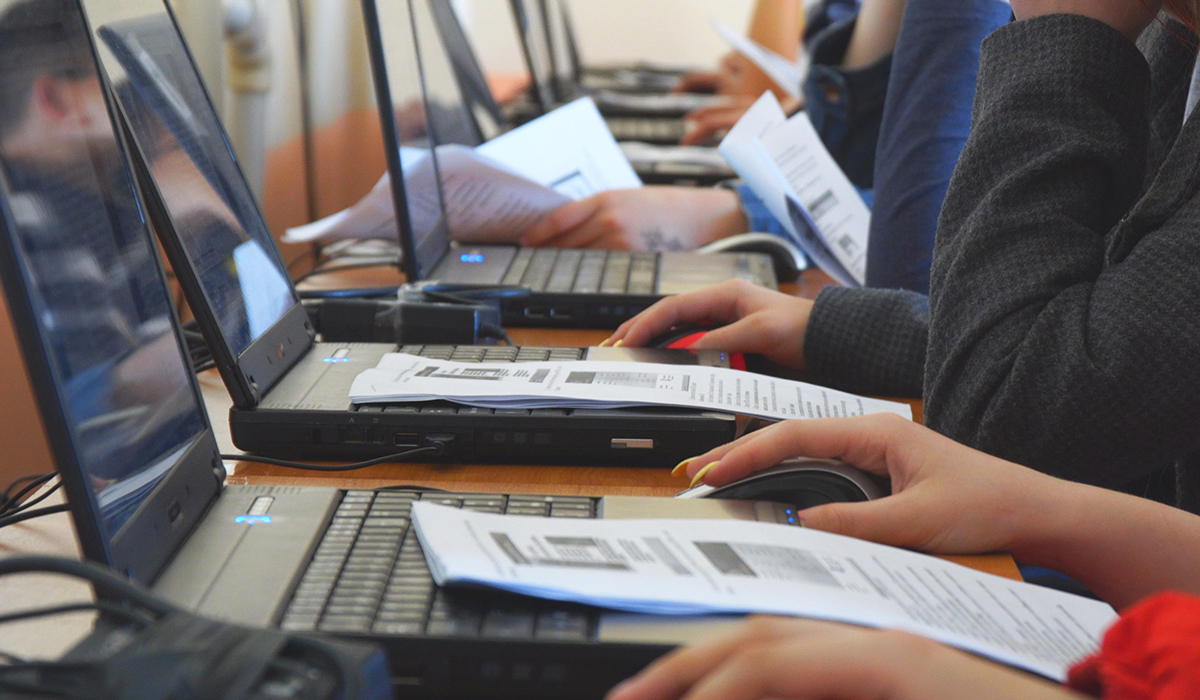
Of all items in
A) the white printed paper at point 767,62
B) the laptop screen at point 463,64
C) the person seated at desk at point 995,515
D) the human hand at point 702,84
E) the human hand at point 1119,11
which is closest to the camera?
the person seated at desk at point 995,515

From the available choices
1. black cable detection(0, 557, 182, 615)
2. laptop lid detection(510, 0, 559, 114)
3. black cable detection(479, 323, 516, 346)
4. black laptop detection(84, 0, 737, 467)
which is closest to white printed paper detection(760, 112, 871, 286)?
black cable detection(479, 323, 516, 346)

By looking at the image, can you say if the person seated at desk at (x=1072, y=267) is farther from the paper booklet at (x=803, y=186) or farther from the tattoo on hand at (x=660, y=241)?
the tattoo on hand at (x=660, y=241)

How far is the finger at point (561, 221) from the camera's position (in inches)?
55.7

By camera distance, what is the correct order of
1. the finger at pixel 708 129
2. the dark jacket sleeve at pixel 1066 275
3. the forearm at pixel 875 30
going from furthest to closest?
the finger at pixel 708 129 → the forearm at pixel 875 30 → the dark jacket sleeve at pixel 1066 275

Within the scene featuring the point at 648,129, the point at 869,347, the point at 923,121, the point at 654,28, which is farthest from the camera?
the point at 654,28

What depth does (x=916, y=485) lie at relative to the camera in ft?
1.93

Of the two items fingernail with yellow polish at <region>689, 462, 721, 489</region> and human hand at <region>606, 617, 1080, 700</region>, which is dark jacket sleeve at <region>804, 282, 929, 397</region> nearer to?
fingernail with yellow polish at <region>689, 462, 721, 489</region>

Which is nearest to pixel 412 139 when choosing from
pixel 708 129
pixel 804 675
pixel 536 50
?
pixel 804 675

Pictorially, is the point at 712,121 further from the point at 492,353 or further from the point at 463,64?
the point at 492,353

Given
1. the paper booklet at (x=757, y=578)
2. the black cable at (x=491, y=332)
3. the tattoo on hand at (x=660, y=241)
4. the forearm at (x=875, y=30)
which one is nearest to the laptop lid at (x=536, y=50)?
the forearm at (x=875, y=30)

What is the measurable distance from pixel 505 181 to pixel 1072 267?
0.83 metres

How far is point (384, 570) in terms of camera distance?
0.51 meters

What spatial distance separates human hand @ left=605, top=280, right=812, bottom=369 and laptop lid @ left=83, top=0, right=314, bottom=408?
0.99ft

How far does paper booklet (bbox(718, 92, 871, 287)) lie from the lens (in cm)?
131
